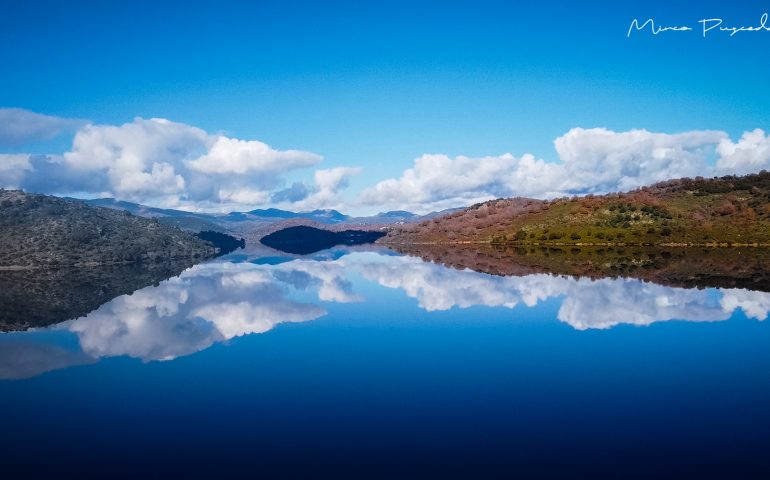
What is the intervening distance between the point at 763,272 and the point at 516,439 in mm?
71775

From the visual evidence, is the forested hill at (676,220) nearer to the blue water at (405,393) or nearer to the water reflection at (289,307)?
the water reflection at (289,307)

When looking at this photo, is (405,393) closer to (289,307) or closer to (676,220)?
(289,307)

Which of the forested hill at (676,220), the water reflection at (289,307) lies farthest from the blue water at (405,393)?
the forested hill at (676,220)

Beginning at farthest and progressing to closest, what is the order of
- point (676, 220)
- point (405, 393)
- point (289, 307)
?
1. point (676, 220)
2. point (289, 307)
3. point (405, 393)

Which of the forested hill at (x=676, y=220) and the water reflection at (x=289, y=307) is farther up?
the forested hill at (x=676, y=220)

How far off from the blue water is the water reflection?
427 millimetres

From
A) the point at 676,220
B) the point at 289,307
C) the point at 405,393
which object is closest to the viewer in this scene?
the point at 405,393

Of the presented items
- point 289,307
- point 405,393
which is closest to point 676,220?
point 289,307

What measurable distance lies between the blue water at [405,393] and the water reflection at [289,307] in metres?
0.43

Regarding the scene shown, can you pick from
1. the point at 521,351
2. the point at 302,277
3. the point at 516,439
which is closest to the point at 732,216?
the point at 302,277

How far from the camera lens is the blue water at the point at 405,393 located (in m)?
17.7

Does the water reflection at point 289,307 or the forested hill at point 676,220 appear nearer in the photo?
the water reflection at point 289,307

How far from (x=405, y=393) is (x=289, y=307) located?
113 ft

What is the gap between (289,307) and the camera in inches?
2265
